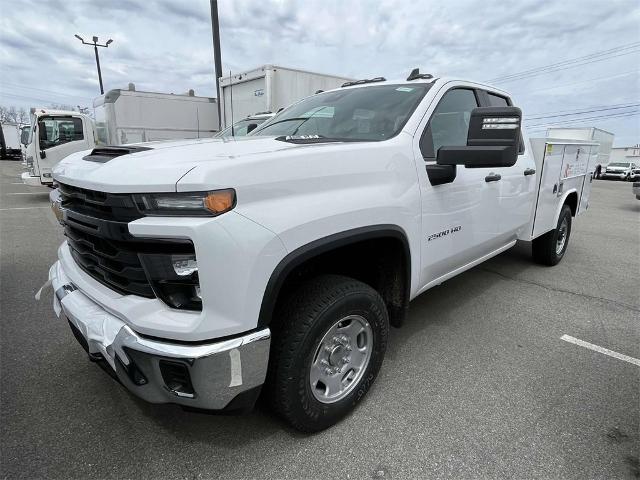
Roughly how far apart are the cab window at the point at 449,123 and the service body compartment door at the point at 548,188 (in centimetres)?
138

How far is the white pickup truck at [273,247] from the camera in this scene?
5.28ft

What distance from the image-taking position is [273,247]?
5.59 feet

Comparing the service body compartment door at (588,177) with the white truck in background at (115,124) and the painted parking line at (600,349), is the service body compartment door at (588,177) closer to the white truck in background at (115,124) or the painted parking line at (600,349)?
the painted parking line at (600,349)

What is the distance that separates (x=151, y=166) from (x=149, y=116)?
11924 mm

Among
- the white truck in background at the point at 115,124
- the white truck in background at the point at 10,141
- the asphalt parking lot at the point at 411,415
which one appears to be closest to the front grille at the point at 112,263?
the asphalt parking lot at the point at 411,415

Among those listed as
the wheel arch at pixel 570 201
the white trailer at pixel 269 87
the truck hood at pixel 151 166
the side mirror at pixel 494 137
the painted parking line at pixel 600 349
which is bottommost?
the painted parking line at pixel 600 349

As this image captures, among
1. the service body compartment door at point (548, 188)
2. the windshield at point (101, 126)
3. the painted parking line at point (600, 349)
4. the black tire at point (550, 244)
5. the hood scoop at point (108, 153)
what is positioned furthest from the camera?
the windshield at point (101, 126)

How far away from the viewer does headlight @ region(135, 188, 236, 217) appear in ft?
5.16

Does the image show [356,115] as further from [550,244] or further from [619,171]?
[619,171]

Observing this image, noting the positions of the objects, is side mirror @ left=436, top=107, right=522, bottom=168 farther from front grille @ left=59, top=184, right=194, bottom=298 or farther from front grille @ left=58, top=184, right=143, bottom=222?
front grille @ left=58, top=184, right=143, bottom=222

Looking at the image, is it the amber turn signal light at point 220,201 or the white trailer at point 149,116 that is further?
the white trailer at point 149,116

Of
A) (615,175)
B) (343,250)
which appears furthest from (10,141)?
(615,175)

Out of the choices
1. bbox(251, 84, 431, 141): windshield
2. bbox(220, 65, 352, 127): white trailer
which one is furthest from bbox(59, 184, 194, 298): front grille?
bbox(220, 65, 352, 127): white trailer

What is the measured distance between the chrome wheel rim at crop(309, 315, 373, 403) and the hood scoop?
1.35m
